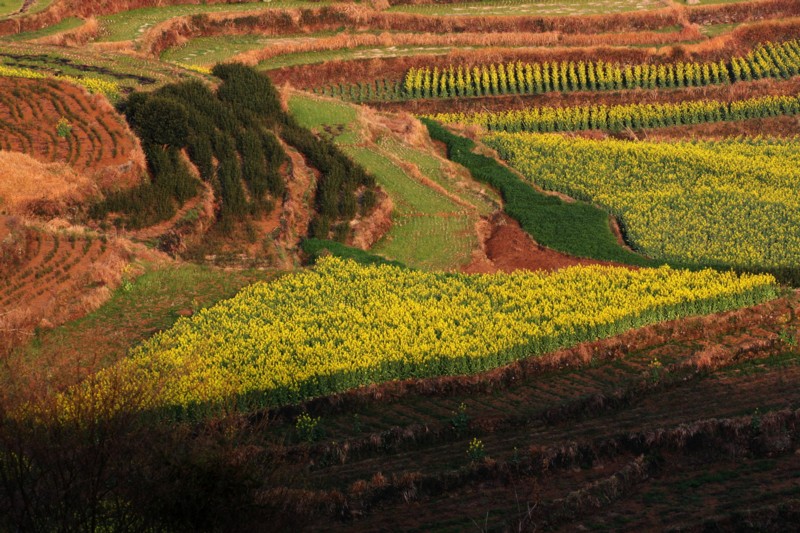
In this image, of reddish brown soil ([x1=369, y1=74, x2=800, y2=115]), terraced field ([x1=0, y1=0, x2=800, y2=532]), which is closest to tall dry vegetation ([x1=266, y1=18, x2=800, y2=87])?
terraced field ([x1=0, y1=0, x2=800, y2=532])

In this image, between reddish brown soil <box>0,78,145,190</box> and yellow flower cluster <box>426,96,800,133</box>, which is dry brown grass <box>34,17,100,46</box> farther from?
yellow flower cluster <box>426,96,800,133</box>

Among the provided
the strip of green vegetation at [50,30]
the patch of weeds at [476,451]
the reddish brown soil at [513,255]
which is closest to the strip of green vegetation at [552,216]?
the reddish brown soil at [513,255]

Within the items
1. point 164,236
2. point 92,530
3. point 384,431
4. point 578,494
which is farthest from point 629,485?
point 164,236

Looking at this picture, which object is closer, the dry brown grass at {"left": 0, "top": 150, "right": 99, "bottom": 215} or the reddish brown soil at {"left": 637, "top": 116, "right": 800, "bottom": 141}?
the dry brown grass at {"left": 0, "top": 150, "right": 99, "bottom": 215}

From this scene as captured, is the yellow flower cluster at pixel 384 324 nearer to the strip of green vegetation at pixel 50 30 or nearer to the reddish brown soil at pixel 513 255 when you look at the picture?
the reddish brown soil at pixel 513 255

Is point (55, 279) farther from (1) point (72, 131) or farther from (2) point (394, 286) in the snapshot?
(1) point (72, 131)
